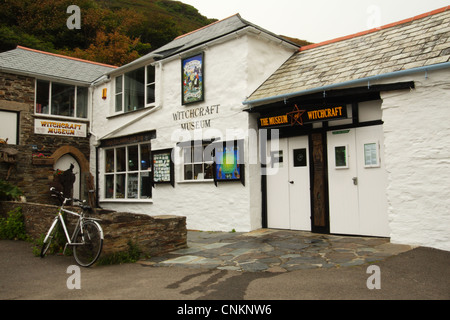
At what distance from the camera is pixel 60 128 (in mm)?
15211

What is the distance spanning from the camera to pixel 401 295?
4137mm

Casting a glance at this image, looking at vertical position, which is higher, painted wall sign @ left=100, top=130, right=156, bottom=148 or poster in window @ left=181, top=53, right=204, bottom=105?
poster in window @ left=181, top=53, right=204, bottom=105

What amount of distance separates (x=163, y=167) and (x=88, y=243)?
5.60m

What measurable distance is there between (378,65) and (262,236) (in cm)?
447

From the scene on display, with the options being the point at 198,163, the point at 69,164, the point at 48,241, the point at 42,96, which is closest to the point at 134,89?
the point at 42,96

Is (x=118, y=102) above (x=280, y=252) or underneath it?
above

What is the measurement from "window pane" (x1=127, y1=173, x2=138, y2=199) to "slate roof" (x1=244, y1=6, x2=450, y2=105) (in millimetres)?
6122

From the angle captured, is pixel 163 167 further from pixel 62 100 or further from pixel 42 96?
pixel 42 96

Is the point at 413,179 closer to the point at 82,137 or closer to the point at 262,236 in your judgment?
→ the point at 262,236

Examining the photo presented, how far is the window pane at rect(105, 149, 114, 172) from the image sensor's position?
14781mm

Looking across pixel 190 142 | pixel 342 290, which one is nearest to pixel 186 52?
pixel 190 142

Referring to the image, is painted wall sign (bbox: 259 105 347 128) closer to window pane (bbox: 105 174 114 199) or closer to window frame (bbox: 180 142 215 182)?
window frame (bbox: 180 142 215 182)

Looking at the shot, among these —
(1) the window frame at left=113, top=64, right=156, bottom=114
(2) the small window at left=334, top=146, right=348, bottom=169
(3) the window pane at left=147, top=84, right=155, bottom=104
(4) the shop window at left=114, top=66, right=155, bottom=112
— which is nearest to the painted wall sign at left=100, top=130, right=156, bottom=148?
(1) the window frame at left=113, top=64, right=156, bottom=114

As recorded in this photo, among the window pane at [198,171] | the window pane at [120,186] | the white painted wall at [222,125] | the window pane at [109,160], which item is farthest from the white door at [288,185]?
the window pane at [109,160]
